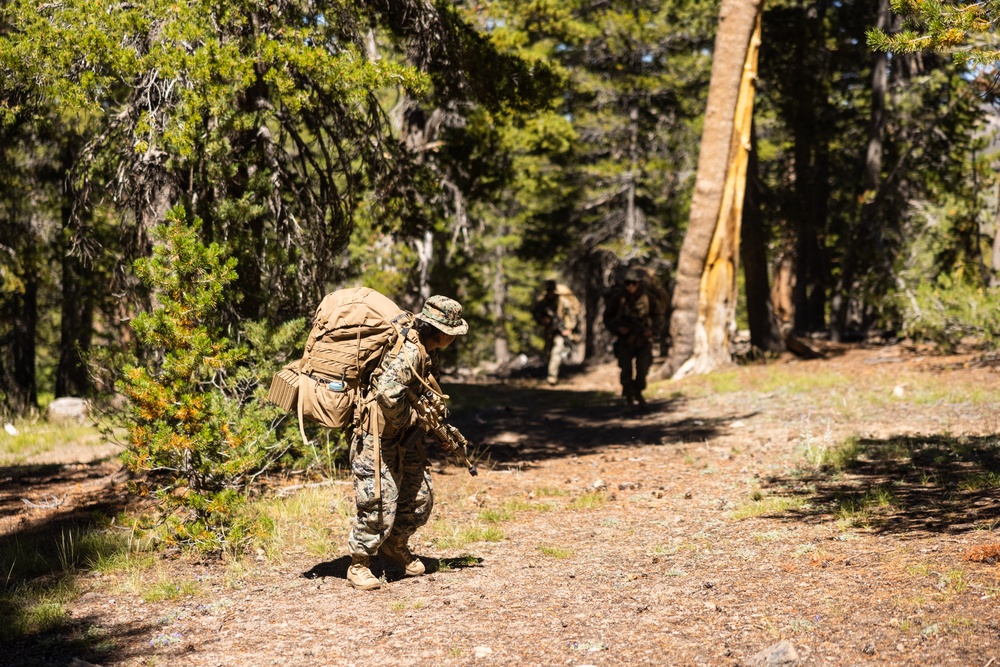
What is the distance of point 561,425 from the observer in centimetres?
1312

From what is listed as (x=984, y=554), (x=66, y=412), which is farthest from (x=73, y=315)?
(x=984, y=554)

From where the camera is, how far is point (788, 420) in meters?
11.5

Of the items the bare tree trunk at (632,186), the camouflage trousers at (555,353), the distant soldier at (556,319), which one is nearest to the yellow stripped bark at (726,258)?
the distant soldier at (556,319)

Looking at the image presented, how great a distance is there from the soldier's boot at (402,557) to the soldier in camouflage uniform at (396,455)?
8cm

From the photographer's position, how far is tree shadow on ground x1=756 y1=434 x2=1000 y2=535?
6.63 m

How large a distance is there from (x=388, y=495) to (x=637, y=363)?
826 centimetres

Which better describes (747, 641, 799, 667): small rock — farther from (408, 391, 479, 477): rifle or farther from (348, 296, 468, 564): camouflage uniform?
(348, 296, 468, 564): camouflage uniform

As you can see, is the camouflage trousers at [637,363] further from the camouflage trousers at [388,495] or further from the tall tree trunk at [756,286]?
the camouflage trousers at [388,495]

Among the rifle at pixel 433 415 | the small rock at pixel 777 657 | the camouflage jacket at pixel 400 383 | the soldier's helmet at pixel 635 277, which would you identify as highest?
the soldier's helmet at pixel 635 277

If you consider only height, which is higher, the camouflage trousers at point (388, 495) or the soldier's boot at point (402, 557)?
the camouflage trousers at point (388, 495)

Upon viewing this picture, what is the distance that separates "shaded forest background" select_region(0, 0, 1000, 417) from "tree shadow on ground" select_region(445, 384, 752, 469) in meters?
2.69

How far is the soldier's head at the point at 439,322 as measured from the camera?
588 cm

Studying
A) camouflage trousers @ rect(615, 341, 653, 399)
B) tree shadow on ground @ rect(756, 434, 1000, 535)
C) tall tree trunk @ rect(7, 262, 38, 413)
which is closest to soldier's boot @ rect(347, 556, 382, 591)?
tree shadow on ground @ rect(756, 434, 1000, 535)

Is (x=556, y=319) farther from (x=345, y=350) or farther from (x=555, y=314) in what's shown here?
(x=345, y=350)
